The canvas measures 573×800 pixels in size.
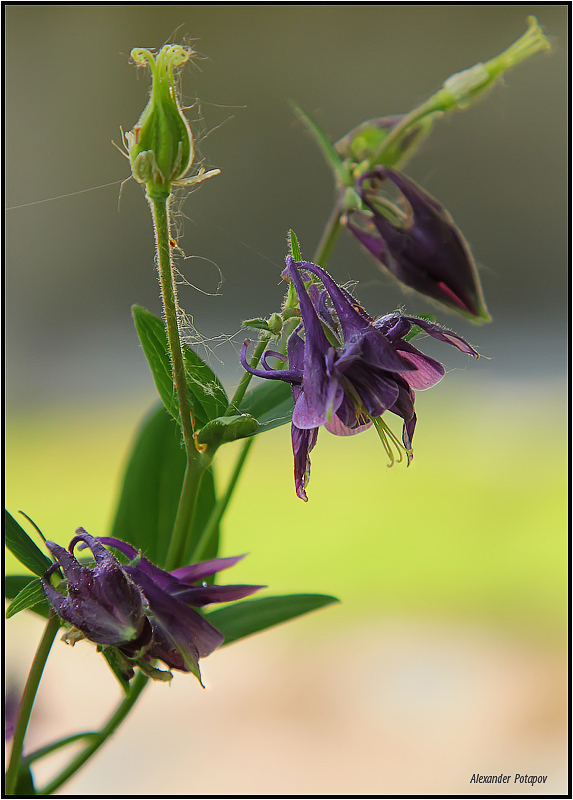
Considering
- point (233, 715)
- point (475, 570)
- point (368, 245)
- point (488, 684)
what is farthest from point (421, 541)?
point (368, 245)

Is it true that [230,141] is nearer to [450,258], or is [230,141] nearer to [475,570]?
[475,570]

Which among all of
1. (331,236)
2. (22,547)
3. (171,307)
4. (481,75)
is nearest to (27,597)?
(22,547)

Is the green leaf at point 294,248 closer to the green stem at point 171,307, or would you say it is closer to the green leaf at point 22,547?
the green stem at point 171,307

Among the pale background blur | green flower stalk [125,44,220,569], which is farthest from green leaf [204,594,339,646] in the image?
the pale background blur

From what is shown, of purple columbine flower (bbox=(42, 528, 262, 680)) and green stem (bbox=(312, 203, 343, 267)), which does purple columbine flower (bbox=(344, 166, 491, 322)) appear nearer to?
green stem (bbox=(312, 203, 343, 267))

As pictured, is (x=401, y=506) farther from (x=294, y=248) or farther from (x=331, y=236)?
(x=294, y=248)

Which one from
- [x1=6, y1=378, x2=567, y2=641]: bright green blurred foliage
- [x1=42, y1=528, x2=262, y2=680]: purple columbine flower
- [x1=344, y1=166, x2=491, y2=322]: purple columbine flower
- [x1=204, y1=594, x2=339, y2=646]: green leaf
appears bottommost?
[x1=6, y1=378, x2=567, y2=641]: bright green blurred foliage
